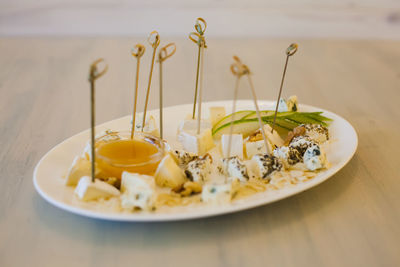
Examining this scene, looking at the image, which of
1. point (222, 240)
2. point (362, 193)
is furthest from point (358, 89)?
point (222, 240)

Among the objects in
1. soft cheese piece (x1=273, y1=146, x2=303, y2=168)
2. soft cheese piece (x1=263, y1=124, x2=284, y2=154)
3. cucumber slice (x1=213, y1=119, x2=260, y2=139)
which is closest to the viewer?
soft cheese piece (x1=273, y1=146, x2=303, y2=168)

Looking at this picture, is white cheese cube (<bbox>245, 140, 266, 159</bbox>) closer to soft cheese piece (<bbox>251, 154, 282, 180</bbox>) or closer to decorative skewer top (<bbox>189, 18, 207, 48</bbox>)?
soft cheese piece (<bbox>251, 154, 282, 180</bbox>)

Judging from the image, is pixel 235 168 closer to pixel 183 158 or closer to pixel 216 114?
pixel 183 158

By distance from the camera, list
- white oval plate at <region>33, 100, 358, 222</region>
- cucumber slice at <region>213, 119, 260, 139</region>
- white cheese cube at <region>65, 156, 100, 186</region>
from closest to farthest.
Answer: white oval plate at <region>33, 100, 358, 222</region> → white cheese cube at <region>65, 156, 100, 186</region> → cucumber slice at <region>213, 119, 260, 139</region>

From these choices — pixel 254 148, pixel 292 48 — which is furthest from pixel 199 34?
pixel 254 148

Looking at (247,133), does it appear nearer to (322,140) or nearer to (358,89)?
(322,140)

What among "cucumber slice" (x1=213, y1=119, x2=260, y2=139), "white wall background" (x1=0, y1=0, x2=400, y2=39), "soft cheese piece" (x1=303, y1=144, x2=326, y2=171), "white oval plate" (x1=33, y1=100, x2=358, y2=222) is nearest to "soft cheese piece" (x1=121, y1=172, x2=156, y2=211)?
"white oval plate" (x1=33, y1=100, x2=358, y2=222)
